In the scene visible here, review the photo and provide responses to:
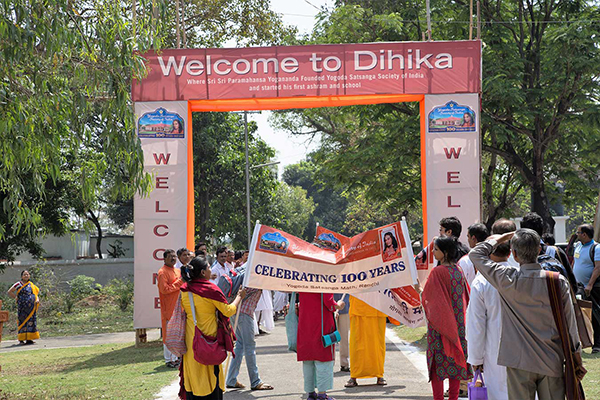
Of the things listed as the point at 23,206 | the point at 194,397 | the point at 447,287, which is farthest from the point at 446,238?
the point at 23,206

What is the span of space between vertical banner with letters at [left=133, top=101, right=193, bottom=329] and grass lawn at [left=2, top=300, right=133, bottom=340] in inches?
265

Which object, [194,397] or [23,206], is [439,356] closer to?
[194,397]

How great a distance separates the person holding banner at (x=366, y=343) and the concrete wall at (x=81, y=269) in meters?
20.1

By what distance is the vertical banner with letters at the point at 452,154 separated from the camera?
13422mm

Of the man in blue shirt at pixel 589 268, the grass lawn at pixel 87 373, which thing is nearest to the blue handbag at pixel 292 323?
the grass lawn at pixel 87 373

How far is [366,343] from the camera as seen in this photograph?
Answer: 922 cm

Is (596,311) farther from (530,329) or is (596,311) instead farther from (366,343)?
(530,329)

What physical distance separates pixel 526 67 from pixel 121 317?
14338mm

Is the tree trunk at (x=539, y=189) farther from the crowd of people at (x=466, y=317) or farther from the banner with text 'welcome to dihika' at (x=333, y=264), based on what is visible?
the banner with text 'welcome to dihika' at (x=333, y=264)

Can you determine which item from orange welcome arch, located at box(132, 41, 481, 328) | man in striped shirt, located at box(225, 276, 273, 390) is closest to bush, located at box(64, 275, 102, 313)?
orange welcome arch, located at box(132, 41, 481, 328)

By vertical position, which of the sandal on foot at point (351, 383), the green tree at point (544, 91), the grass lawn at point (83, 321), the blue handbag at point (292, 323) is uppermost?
the green tree at point (544, 91)

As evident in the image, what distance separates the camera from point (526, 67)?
20531mm

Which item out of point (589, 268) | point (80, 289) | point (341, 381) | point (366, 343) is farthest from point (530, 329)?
point (80, 289)

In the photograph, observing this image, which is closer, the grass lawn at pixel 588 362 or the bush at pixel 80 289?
the grass lawn at pixel 588 362
